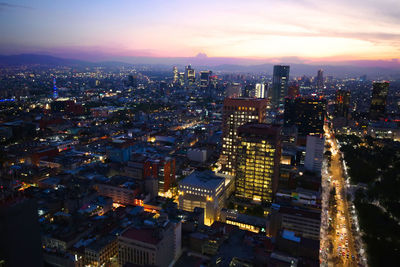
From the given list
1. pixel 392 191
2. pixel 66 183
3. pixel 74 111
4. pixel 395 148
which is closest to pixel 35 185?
pixel 66 183

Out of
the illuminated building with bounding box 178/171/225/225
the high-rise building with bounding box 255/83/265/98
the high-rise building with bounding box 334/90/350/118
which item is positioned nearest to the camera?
the illuminated building with bounding box 178/171/225/225

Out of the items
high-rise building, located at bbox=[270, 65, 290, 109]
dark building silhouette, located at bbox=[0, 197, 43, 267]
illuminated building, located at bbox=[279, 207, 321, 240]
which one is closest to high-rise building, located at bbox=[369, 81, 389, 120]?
high-rise building, located at bbox=[270, 65, 290, 109]

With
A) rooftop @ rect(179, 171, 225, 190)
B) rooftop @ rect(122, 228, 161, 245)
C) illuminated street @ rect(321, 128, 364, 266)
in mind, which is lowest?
illuminated street @ rect(321, 128, 364, 266)

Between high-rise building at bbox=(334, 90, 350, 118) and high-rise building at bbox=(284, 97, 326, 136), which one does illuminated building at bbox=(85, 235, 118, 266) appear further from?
high-rise building at bbox=(334, 90, 350, 118)

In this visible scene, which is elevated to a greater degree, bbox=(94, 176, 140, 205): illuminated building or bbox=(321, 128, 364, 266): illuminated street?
bbox=(94, 176, 140, 205): illuminated building

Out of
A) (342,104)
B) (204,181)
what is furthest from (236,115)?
(342,104)

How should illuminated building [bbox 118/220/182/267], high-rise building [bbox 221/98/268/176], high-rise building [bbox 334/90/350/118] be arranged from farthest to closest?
high-rise building [bbox 334/90/350/118]
high-rise building [bbox 221/98/268/176]
illuminated building [bbox 118/220/182/267]

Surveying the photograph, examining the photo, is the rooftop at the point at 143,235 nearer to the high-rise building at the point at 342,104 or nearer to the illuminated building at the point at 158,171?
the illuminated building at the point at 158,171
